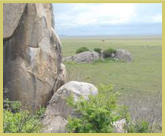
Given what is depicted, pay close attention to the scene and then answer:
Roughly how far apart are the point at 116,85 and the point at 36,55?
8.38 meters

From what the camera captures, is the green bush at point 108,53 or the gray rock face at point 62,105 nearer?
the gray rock face at point 62,105

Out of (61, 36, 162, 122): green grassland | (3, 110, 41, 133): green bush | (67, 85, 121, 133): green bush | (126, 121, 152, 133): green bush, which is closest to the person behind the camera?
(3, 110, 41, 133): green bush

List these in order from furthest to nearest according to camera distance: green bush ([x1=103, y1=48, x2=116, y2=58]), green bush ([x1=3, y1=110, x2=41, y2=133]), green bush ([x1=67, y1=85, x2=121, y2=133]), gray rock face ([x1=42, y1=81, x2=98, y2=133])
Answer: green bush ([x1=103, y1=48, x2=116, y2=58]) → gray rock face ([x1=42, y1=81, x2=98, y2=133]) → green bush ([x1=67, y1=85, x2=121, y2=133]) → green bush ([x1=3, y1=110, x2=41, y2=133])

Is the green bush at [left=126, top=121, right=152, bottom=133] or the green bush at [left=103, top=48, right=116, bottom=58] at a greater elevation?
the green bush at [left=103, top=48, right=116, bottom=58]

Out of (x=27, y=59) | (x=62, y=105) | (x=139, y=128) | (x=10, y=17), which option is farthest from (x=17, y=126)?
(x=10, y=17)

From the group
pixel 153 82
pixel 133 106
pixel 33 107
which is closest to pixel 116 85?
pixel 153 82

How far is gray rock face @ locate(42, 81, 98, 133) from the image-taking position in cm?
1085

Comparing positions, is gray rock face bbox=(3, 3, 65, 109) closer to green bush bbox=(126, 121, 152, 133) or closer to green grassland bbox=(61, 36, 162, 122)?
green grassland bbox=(61, 36, 162, 122)

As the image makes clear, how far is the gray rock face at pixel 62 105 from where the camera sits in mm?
10852

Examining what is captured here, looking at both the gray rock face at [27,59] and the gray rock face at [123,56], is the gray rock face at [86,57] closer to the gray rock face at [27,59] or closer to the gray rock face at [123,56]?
the gray rock face at [123,56]

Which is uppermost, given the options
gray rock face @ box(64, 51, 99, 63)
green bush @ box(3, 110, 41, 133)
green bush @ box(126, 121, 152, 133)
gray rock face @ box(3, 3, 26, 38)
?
gray rock face @ box(3, 3, 26, 38)

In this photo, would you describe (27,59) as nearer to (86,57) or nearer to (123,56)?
(86,57)

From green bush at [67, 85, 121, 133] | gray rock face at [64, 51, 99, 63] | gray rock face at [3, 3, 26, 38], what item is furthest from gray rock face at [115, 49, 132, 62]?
green bush at [67, 85, 121, 133]

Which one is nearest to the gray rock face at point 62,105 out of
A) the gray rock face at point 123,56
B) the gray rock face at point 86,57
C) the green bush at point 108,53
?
the gray rock face at point 86,57
